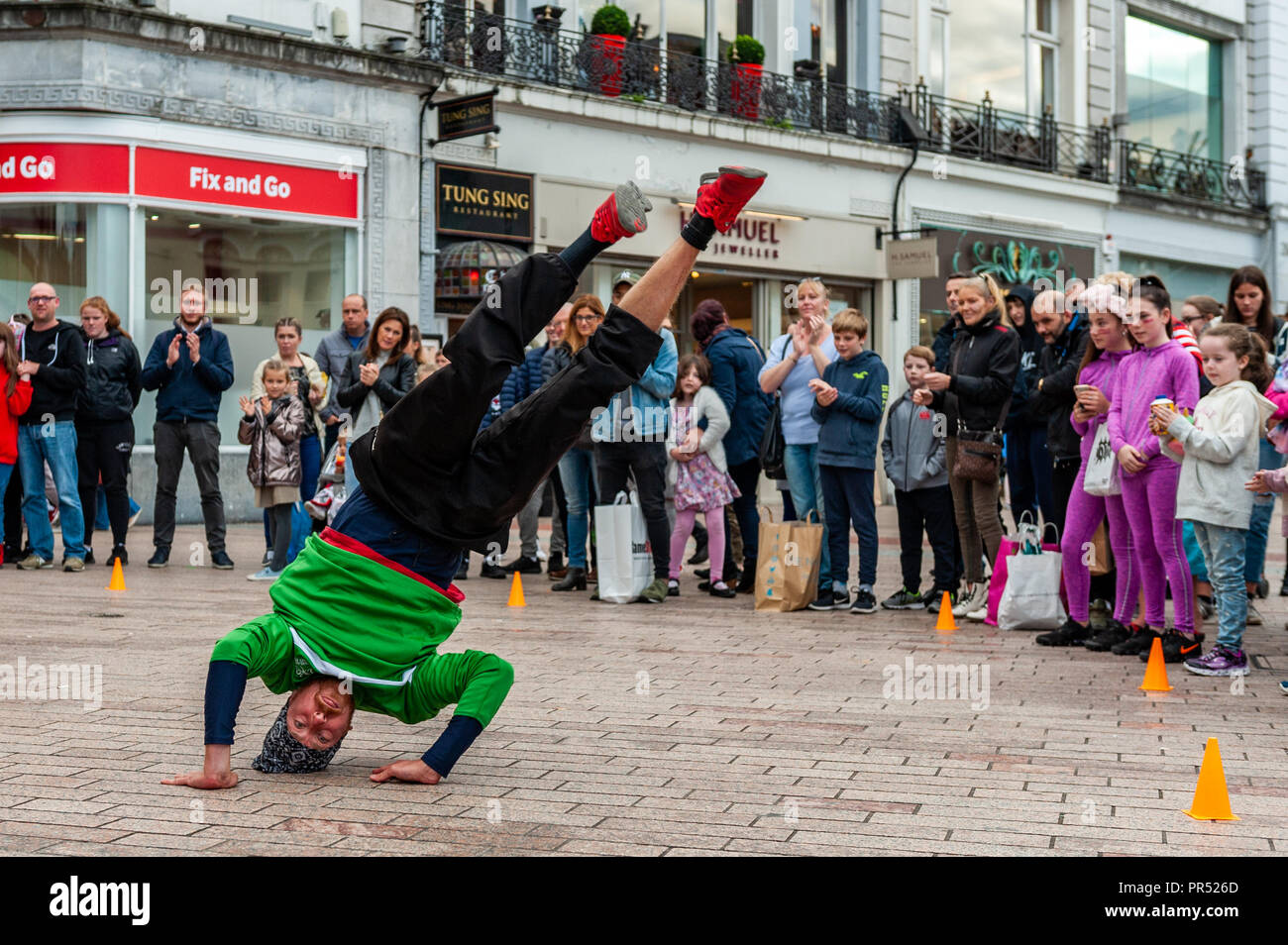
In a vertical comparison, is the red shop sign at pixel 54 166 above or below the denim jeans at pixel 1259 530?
above

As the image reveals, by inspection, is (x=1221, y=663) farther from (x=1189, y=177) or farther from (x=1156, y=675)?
(x=1189, y=177)

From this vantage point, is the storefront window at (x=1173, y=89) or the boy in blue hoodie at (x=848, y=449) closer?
the boy in blue hoodie at (x=848, y=449)

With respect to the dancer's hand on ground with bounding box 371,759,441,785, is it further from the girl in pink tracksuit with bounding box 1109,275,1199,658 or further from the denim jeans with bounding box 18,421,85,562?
the denim jeans with bounding box 18,421,85,562

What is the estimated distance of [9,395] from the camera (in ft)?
36.9

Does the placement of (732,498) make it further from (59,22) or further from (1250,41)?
(1250,41)

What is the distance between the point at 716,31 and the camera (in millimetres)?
21672

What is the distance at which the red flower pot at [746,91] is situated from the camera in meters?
21.6

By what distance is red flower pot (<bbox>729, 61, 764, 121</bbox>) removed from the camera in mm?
21641

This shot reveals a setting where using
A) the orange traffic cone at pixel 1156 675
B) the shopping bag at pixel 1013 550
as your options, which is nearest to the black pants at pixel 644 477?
the shopping bag at pixel 1013 550

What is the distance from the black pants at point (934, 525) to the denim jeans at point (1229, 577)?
246 cm

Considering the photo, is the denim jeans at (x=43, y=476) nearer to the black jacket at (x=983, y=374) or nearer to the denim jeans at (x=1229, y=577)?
the black jacket at (x=983, y=374)

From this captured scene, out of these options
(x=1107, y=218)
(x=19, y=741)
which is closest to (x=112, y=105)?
(x=19, y=741)

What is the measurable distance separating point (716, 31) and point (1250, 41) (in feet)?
45.6

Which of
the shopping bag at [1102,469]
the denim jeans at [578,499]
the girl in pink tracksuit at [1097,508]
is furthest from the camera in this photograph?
the denim jeans at [578,499]
